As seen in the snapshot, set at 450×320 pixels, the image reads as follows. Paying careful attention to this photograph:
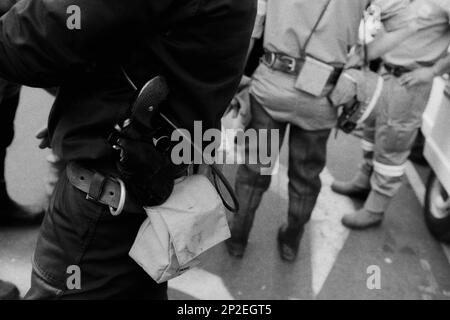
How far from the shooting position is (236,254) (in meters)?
2.84

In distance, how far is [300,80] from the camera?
2.30 m

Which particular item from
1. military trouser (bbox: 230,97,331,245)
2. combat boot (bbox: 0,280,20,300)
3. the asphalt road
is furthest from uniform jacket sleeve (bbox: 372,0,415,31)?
combat boot (bbox: 0,280,20,300)

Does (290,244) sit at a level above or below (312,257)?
above

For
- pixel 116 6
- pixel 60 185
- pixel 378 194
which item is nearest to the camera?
pixel 116 6

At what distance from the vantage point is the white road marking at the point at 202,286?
2.55 meters

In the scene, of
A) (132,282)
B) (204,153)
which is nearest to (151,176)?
(204,153)

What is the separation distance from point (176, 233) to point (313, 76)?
1.27 meters

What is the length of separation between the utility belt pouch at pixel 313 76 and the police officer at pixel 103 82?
929 mm

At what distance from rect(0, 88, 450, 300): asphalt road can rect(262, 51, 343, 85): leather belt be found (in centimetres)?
122

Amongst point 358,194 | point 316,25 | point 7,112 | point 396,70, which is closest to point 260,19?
point 316,25

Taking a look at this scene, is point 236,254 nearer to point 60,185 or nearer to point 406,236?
point 406,236

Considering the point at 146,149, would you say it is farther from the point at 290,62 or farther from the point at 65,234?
the point at 290,62

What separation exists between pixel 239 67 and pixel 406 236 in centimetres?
243

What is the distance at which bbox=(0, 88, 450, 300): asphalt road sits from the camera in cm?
264
